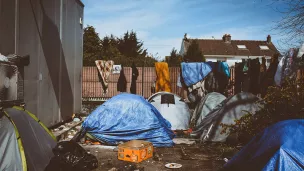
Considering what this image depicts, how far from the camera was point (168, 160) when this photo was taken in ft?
18.8

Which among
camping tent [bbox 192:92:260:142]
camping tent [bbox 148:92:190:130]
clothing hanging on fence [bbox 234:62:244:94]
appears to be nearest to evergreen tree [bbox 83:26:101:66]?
clothing hanging on fence [bbox 234:62:244:94]

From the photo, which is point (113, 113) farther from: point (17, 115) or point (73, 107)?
point (73, 107)

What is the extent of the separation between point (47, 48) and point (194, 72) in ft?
23.0

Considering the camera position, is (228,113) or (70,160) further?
(228,113)

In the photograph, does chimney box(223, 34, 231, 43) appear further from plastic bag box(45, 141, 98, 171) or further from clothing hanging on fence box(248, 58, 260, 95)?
plastic bag box(45, 141, 98, 171)

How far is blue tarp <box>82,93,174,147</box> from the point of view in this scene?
6730mm

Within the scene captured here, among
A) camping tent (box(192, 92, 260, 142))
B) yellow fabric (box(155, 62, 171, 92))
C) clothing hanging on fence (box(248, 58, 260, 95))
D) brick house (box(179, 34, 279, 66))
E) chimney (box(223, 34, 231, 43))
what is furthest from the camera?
chimney (box(223, 34, 231, 43))

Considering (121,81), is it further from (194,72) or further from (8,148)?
(8,148)

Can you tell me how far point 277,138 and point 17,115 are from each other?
393 cm

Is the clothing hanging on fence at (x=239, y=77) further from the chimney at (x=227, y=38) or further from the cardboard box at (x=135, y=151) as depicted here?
the chimney at (x=227, y=38)

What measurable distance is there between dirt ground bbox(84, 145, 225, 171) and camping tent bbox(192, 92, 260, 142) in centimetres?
67

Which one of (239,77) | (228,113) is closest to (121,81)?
(239,77)

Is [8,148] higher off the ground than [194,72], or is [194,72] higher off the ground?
[194,72]

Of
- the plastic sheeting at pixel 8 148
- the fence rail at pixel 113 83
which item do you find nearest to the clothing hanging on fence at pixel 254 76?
the fence rail at pixel 113 83
